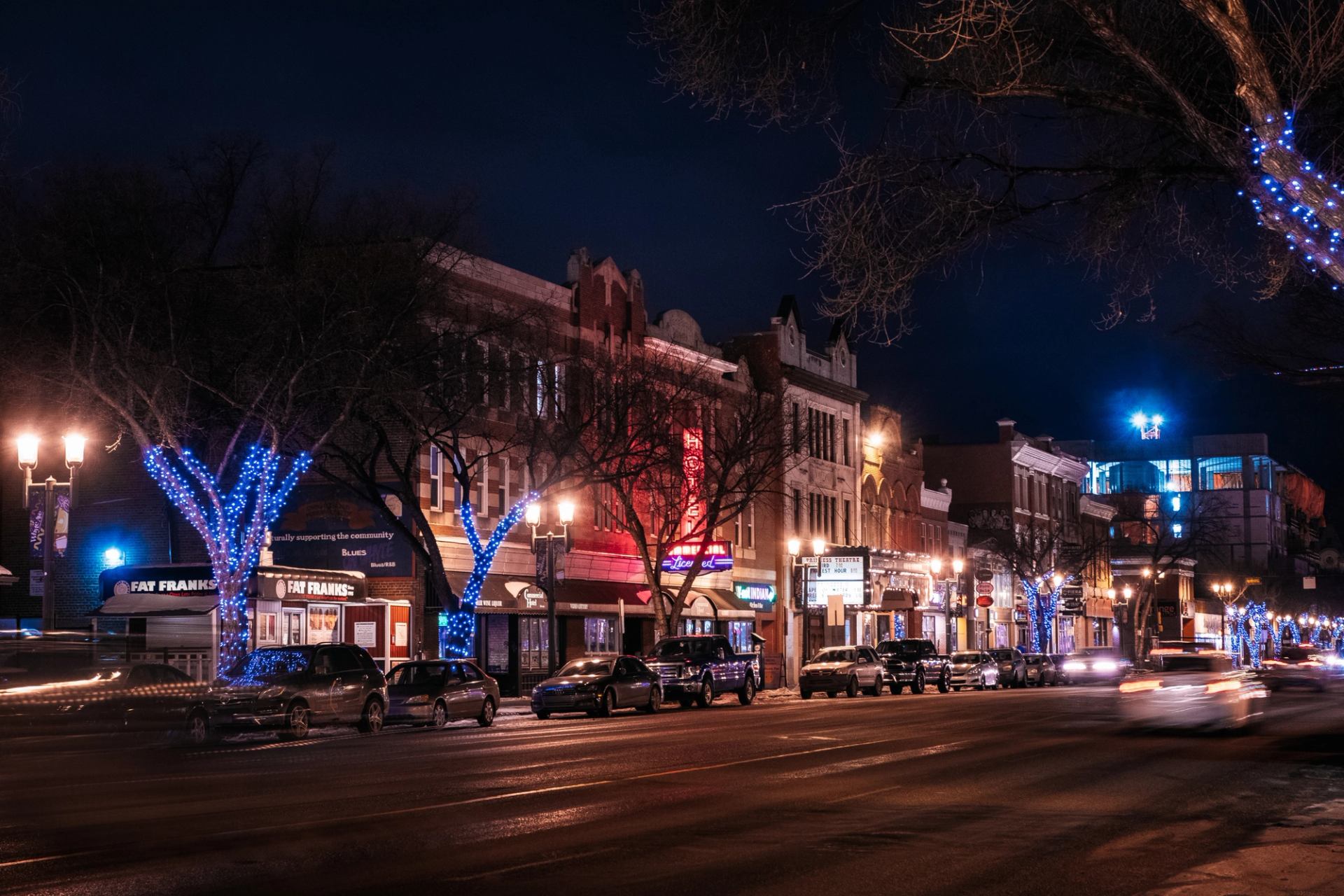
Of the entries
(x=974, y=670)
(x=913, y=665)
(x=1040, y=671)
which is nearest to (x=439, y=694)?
(x=913, y=665)

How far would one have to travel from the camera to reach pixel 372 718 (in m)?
29.9

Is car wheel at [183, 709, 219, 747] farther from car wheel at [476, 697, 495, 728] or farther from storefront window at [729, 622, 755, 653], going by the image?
storefront window at [729, 622, 755, 653]

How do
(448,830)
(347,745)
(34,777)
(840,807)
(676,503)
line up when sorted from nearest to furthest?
(448,830)
(840,807)
(34,777)
(347,745)
(676,503)

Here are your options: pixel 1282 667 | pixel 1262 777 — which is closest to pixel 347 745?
pixel 1262 777

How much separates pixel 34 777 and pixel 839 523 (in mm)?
51210

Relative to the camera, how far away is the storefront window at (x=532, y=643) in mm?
46531

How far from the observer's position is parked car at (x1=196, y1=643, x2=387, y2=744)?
2722 centimetres

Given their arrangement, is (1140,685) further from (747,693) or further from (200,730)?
(200,730)

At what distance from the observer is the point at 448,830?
42.3ft

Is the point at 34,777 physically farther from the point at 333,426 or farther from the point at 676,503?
the point at 676,503

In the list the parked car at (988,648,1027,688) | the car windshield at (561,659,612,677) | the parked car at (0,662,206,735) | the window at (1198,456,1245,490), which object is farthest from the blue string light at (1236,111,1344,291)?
the window at (1198,456,1245,490)

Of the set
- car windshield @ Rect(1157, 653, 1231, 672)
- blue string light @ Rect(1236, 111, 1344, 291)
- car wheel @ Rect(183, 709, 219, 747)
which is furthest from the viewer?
car windshield @ Rect(1157, 653, 1231, 672)

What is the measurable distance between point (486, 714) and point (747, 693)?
11694mm

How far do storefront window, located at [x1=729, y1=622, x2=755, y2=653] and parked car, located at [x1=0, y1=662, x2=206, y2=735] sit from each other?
3523cm
